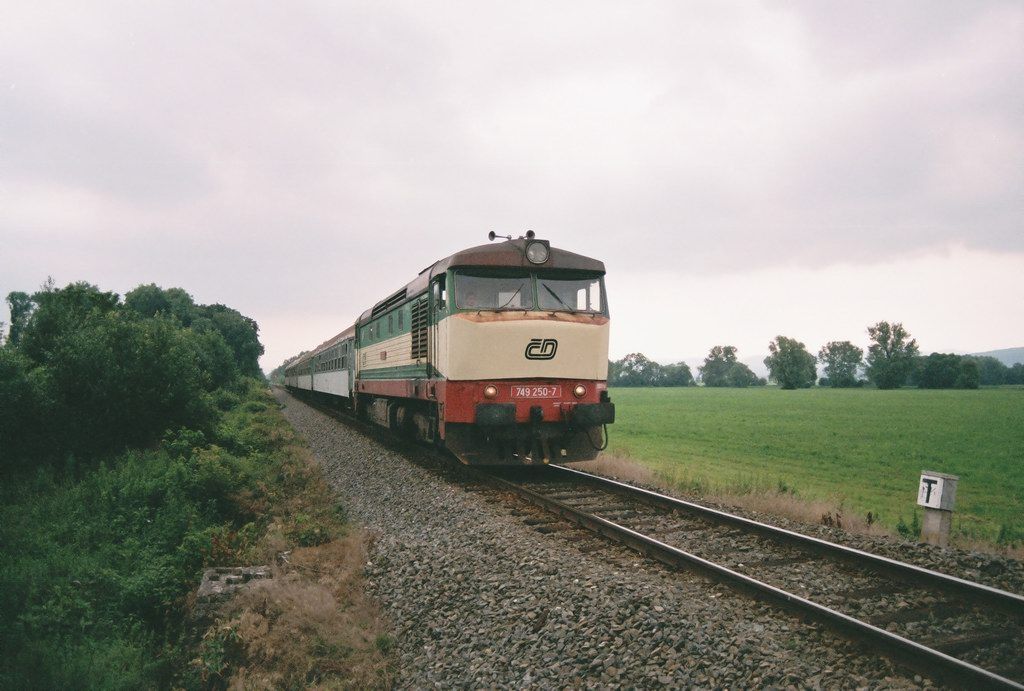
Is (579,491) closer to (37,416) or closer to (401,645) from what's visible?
(401,645)

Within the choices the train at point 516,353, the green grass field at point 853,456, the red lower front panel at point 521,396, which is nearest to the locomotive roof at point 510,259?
the train at point 516,353

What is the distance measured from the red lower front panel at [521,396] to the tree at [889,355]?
99859mm

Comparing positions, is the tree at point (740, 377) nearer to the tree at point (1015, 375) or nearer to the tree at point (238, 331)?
the tree at point (1015, 375)

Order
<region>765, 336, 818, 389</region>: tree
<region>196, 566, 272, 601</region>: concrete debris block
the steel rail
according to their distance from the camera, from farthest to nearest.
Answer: <region>765, 336, 818, 389</region>: tree
<region>196, 566, 272, 601</region>: concrete debris block
the steel rail

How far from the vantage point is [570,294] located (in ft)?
35.2

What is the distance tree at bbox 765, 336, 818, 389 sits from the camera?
101125 mm

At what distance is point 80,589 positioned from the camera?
7.39 meters

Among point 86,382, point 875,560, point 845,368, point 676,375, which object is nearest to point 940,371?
point 845,368

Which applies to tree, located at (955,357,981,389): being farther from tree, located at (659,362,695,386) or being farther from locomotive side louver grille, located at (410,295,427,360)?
locomotive side louver grille, located at (410,295,427,360)

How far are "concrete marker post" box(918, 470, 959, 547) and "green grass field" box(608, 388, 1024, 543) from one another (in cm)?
165

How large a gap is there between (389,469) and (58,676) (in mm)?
7016

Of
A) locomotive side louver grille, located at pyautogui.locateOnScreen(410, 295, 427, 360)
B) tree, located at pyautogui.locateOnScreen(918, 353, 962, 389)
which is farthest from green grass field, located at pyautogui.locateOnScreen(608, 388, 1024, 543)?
tree, located at pyautogui.locateOnScreen(918, 353, 962, 389)

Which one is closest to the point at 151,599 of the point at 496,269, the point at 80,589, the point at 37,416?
the point at 80,589

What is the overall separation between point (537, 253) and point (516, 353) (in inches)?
68.9
